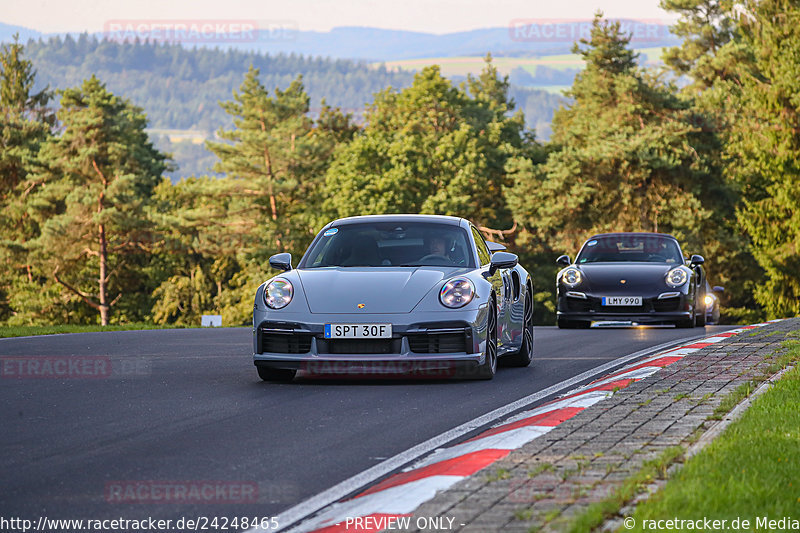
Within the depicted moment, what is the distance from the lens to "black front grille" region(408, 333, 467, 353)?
9.59 metres

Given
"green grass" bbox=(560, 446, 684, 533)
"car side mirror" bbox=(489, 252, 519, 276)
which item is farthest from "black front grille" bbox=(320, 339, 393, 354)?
"green grass" bbox=(560, 446, 684, 533)

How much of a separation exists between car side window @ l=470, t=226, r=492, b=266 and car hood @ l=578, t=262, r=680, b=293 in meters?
6.65

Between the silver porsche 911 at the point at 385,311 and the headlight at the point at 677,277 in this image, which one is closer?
the silver porsche 911 at the point at 385,311

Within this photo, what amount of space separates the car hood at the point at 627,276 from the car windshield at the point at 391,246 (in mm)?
7409

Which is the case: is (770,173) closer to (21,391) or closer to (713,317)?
(713,317)

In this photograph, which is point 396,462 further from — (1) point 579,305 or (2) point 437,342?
(1) point 579,305

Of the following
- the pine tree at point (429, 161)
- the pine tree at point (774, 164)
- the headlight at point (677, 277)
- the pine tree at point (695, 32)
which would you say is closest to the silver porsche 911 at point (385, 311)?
the headlight at point (677, 277)

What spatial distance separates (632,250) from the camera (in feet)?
64.3

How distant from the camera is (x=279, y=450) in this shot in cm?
651

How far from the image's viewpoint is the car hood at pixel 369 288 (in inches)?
380

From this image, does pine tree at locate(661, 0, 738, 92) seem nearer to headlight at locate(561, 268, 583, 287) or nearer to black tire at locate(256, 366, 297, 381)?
headlight at locate(561, 268, 583, 287)

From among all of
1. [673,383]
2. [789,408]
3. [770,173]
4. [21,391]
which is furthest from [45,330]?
[770,173]

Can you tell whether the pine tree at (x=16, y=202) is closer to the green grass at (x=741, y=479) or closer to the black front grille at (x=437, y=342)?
the black front grille at (x=437, y=342)

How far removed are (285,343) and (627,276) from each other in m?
9.61
